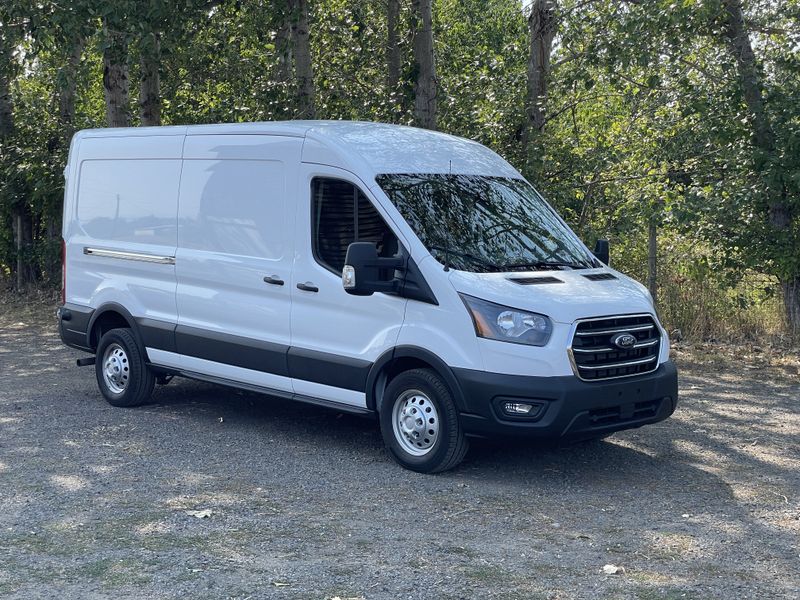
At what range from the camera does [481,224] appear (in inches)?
328

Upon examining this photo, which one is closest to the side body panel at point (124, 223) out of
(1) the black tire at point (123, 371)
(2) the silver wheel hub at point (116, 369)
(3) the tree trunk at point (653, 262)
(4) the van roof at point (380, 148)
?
(1) the black tire at point (123, 371)

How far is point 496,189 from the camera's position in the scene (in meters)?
8.78

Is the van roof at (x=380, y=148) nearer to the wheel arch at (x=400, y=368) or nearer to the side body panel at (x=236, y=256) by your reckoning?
the side body panel at (x=236, y=256)

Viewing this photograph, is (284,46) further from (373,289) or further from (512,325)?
(512,325)

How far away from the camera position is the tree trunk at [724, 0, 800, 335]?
43.6ft

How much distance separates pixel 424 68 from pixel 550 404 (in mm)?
8302

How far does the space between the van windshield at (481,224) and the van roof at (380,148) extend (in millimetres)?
108

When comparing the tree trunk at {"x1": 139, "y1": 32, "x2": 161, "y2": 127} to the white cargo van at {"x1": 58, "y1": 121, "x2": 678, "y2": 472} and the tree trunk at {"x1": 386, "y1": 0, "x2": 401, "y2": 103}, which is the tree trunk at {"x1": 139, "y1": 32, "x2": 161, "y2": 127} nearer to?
the tree trunk at {"x1": 386, "y1": 0, "x2": 401, "y2": 103}

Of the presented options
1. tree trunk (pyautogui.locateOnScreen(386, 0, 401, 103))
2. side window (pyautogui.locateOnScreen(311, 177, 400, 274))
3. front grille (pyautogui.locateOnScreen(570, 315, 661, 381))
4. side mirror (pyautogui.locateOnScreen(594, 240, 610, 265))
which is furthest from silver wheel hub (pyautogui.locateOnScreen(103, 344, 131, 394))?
tree trunk (pyautogui.locateOnScreen(386, 0, 401, 103))

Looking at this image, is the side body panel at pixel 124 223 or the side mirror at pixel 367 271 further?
the side body panel at pixel 124 223

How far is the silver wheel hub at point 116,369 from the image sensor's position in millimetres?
10211

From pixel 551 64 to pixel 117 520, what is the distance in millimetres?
11840

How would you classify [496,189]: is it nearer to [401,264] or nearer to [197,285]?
[401,264]

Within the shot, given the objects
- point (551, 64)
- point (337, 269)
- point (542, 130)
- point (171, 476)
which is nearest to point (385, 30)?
point (551, 64)
